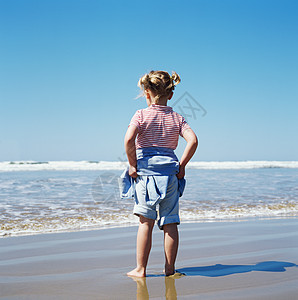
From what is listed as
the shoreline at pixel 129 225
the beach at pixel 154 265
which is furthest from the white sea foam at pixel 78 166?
the beach at pixel 154 265

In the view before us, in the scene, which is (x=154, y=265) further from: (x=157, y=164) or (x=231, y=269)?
(x=157, y=164)

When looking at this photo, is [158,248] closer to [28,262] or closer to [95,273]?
[95,273]

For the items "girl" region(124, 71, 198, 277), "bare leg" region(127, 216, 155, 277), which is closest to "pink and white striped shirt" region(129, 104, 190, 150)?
"girl" region(124, 71, 198, 277)

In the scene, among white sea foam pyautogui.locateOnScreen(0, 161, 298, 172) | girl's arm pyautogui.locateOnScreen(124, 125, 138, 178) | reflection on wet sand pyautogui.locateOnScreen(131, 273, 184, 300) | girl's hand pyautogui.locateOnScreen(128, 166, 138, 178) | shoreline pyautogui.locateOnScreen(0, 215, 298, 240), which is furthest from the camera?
white sea foam pyautogui.locateOnScreen(0, 161, 298, 172)

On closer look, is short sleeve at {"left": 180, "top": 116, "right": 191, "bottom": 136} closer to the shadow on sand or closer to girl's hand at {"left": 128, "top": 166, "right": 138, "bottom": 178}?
girl's hand at {"left": 128, "top": 166, "right": 138, "bottom": 178}

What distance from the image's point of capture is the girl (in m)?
2.62

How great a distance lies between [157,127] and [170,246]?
889 millimetres

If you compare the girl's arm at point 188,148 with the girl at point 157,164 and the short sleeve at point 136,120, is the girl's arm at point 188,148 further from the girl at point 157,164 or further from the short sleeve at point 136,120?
the short sleeve at point 136,120

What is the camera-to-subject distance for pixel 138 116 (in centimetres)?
267

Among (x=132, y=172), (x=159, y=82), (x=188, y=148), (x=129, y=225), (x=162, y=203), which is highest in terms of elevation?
(x=159, y=82)

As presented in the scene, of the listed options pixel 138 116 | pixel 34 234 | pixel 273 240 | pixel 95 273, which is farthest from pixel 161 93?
pixel 34 234

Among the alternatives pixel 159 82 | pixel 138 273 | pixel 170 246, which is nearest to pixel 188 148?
pixel 159 82

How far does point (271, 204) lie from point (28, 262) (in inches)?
193

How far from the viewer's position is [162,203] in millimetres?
2678
